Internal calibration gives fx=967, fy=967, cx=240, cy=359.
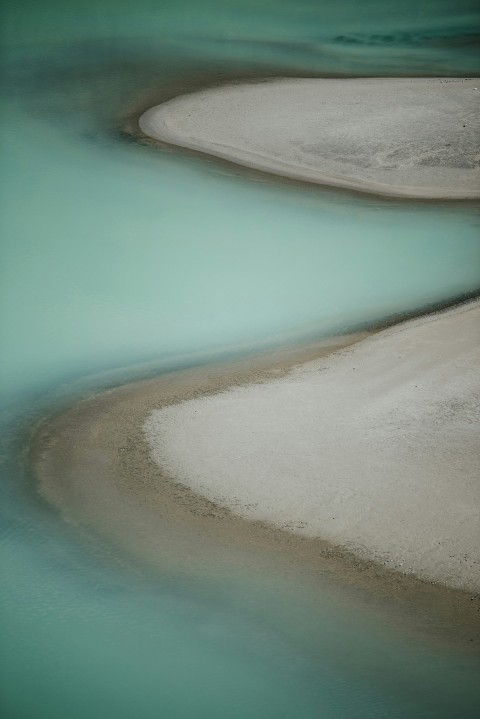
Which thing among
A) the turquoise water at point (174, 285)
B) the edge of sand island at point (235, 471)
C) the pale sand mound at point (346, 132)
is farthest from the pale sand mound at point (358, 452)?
the pale sand mound at point (346, 132)

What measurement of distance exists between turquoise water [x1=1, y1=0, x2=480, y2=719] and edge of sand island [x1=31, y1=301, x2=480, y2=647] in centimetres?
11

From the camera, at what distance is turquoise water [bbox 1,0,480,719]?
2596mm

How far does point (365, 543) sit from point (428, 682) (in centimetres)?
55

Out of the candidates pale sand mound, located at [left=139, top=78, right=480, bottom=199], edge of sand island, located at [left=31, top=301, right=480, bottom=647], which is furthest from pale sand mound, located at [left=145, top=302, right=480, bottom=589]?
pale sand mound, located at [left=139, top=78, right=480, bottom=199]

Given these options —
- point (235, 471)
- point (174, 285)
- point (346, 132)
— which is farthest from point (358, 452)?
point (346, 132)

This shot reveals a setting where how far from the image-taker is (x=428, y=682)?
8.52ft

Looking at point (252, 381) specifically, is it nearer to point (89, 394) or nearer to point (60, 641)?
point (89, 394)

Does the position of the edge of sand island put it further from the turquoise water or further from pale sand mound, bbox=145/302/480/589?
the turquoise water

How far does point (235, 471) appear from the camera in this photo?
337cm

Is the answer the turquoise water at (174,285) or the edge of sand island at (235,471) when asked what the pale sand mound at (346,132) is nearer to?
the turquoise water at (174,285)

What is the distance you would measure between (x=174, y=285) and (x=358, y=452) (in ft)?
6.21

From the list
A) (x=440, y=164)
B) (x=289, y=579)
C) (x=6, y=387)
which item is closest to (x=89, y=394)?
(x=6, y=387)

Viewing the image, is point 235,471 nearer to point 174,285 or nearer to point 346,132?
point 174,285

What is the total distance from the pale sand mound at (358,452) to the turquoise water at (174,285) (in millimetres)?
328
